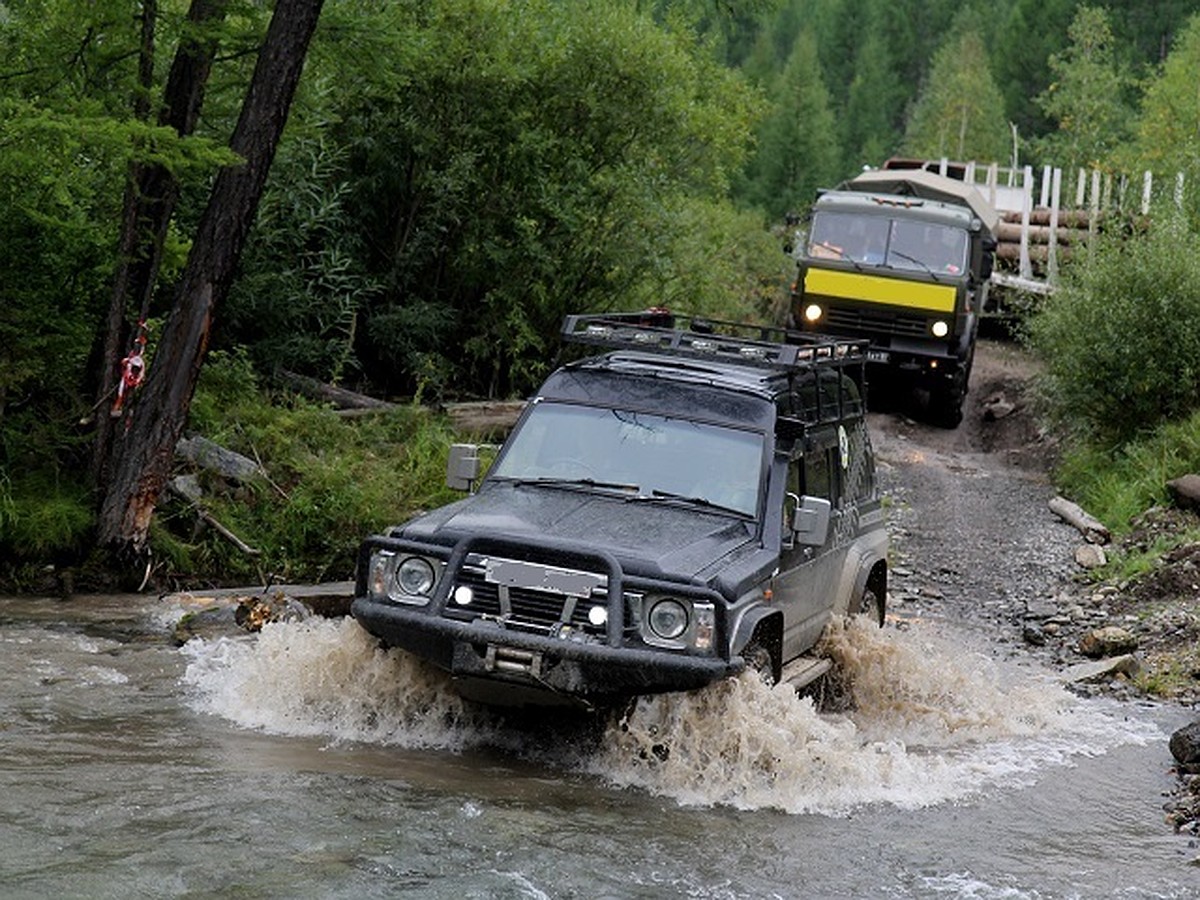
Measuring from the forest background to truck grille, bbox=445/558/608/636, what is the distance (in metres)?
5.21

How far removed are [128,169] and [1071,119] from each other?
45.7 meters

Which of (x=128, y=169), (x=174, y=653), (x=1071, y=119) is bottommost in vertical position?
(x=174, y=653)

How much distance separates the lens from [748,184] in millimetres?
63219

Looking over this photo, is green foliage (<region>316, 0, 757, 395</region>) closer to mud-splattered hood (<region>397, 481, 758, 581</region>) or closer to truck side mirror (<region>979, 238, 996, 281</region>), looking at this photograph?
truck side mirror (<region>979, 238, 996, 281</region>)

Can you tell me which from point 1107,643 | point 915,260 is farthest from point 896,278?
point 1107,643

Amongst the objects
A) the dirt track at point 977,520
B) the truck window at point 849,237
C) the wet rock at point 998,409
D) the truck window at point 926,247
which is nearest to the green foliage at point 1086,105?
the wet rock at point 998,409

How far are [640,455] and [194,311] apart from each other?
5.01 m

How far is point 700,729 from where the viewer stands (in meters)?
8.43

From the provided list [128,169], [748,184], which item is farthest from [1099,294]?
[748,184]

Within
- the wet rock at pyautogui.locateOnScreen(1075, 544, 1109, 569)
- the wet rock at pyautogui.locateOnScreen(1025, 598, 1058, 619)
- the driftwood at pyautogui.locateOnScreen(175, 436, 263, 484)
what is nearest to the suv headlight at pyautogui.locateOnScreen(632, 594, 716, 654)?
the wet rock at pyautogui.locateOnScreen(1025, 598, 1058, 619)

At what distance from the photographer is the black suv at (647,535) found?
8188 mm

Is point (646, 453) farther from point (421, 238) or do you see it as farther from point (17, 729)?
point (421, 238)

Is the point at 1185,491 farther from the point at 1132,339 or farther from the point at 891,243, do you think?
the point at 891,243

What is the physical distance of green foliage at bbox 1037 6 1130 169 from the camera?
5284 centimetres
